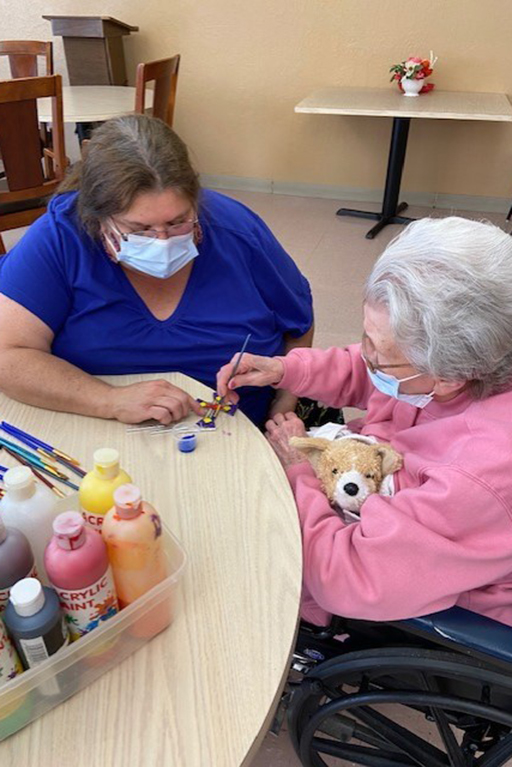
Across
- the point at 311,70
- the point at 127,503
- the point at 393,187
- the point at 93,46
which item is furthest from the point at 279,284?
the point at 93,46

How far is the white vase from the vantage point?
368 cm

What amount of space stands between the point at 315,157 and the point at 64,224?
370 cm

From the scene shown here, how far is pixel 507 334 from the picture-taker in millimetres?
816

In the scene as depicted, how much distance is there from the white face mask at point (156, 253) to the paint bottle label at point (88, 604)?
28.4 inches

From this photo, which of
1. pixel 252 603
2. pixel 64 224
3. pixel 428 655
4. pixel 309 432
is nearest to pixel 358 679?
pixel 428 655

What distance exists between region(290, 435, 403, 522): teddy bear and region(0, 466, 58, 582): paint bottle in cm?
52

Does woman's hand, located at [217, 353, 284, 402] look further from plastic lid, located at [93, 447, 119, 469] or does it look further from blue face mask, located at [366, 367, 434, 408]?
plastic lid, located at [93, 447, 119, 469]

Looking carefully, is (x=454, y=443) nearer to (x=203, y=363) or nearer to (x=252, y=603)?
(x=252, y=603)

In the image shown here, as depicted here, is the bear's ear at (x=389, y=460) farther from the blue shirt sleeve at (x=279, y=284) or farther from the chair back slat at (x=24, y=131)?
the chair back slat at (x=24, y=131)

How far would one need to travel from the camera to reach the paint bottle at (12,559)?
57 cm

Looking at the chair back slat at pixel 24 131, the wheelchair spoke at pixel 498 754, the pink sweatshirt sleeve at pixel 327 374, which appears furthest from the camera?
the chair back slat at pixel 24 131

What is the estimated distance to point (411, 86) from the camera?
369 cm

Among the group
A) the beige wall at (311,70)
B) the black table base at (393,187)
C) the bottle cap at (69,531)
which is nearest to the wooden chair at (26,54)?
the beige wall at (311,70)

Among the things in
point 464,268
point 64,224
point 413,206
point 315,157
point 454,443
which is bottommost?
point 413,206
